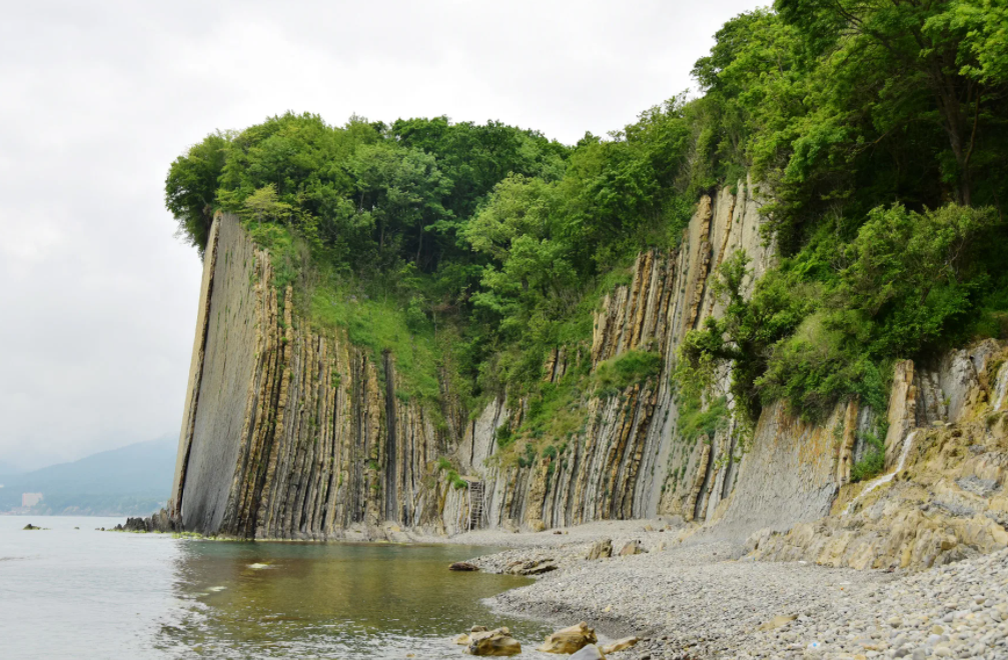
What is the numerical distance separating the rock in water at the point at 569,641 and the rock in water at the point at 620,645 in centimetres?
59

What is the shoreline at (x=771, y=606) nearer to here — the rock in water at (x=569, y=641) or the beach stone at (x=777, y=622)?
the beach stone at (x=777, y=622)

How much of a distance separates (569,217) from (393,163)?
62.9ft

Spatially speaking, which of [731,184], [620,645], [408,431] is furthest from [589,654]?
[408,431]

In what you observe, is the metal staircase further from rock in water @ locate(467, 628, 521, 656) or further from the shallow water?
rock in water @ locate(467, 628, 521, 656)

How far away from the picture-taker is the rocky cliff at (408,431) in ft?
134

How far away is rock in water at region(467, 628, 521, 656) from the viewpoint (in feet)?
46.0

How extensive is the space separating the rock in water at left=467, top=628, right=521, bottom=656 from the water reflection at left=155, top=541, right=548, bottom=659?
1.18 ft

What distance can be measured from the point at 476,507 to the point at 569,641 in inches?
1429

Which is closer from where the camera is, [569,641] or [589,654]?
[589,654]

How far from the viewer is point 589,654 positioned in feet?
42.0

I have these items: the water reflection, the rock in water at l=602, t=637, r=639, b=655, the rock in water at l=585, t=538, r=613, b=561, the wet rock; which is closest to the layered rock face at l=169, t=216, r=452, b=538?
the water reflection

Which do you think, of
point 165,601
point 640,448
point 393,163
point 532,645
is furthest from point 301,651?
point 393,163

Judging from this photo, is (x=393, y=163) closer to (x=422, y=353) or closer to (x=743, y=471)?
(x=422, y=353)

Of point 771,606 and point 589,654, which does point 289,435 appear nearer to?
point 589,654
